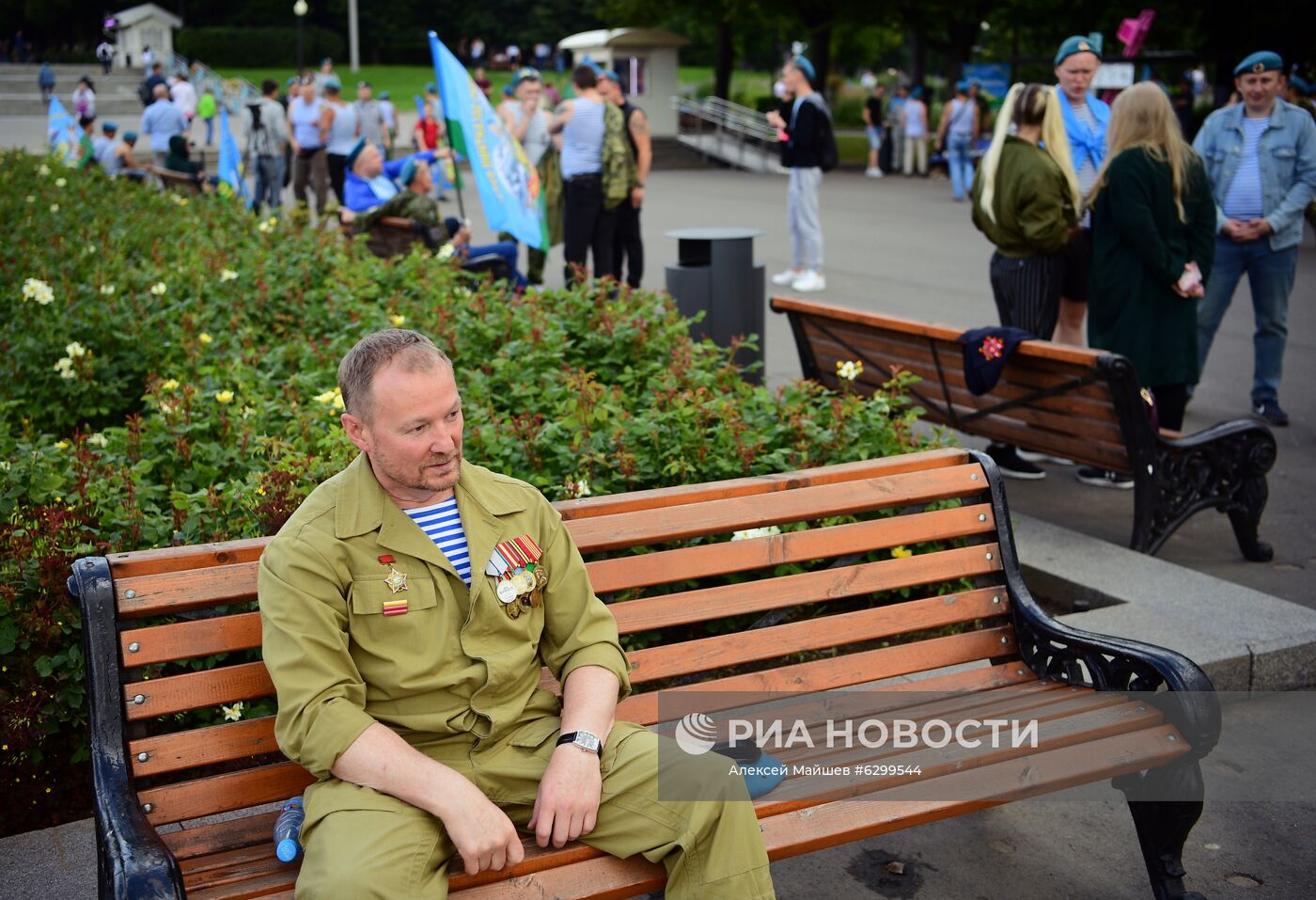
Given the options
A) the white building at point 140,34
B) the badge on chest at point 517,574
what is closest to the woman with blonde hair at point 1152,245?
the badge on chest at point 517,574

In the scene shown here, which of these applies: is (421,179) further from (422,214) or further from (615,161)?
(615,161)

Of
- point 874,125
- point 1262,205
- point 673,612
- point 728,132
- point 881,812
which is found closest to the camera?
point 881,812

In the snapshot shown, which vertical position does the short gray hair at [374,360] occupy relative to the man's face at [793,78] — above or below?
below

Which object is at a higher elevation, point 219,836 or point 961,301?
point 219,836

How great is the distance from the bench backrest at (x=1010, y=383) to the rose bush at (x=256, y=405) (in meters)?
0.72

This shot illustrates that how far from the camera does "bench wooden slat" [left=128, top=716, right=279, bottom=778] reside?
2.76m

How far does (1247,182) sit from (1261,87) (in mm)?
518

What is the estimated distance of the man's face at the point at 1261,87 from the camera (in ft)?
25.8

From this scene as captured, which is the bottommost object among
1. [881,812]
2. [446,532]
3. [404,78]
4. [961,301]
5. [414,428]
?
[961,301]

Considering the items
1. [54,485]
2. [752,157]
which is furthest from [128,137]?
[54,485]

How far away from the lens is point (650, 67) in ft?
118

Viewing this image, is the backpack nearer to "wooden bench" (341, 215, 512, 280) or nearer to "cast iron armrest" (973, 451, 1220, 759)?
"wooden bench" (341, 215, 512, 280)

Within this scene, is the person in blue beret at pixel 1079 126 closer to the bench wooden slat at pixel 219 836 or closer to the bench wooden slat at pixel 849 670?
the bench wooden slat at pixel 849 670

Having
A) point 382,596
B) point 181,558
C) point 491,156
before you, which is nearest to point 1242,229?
point 491,156
